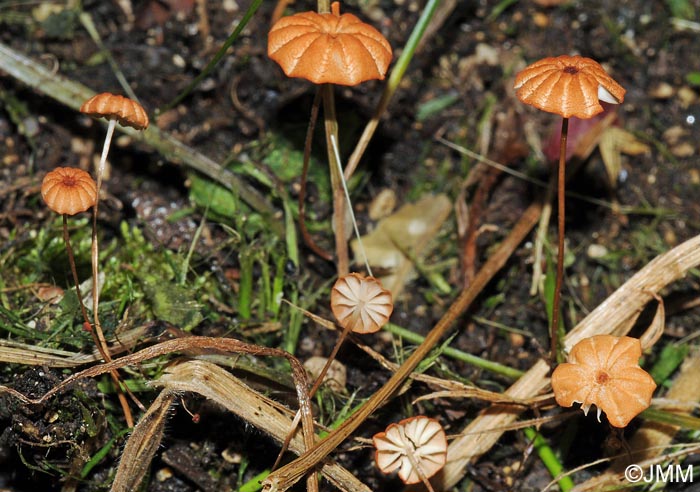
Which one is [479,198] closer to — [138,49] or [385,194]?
[385,194]

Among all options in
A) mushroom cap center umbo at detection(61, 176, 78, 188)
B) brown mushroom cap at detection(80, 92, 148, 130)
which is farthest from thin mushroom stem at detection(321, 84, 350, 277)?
mushroom cap center umbo at detection(61, 176, 78, 188)

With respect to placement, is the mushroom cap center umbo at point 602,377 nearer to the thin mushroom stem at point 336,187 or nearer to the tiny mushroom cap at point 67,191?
the thin mushroom stem at point 336,187

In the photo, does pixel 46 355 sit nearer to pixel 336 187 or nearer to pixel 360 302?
pixel 360 302

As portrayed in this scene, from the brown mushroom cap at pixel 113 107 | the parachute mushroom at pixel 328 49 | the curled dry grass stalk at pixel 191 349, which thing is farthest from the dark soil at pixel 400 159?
the parachute mushroom at pixel 328 49

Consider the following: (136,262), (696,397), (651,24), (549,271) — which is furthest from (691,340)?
(136,262)

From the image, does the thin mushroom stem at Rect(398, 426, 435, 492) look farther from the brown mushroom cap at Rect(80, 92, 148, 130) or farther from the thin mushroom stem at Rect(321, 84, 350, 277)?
the brown mushroom cap at Rect(80, 92, 148, 130)

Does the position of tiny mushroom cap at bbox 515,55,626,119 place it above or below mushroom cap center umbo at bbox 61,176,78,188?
above
